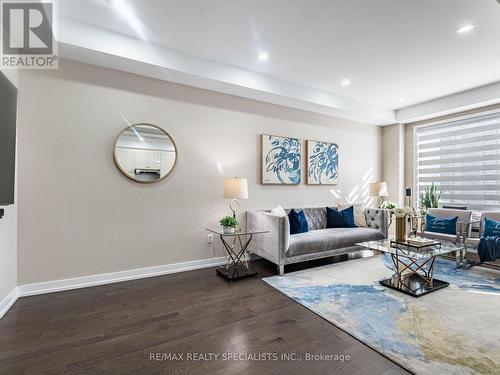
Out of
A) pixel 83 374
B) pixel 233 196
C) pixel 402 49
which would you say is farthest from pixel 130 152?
pixel 402 49

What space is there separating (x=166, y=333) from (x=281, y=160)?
3.24 metres

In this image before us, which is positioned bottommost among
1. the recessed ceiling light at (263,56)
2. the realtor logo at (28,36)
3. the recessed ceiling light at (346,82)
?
the realtor logo at (28,36)

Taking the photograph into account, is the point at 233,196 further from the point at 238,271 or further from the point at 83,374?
the point at 83,374

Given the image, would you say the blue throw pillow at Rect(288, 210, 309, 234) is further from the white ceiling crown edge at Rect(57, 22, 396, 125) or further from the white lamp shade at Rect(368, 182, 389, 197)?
the white lamp shade at Rect(368, 182, 389, 197)

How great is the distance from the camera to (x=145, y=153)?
3.39 meters

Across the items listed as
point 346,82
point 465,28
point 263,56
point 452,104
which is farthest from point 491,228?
point 263,56

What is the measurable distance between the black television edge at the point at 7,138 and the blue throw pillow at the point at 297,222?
337cm

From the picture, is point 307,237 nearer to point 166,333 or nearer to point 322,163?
point 322,163

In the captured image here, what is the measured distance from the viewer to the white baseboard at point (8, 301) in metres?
2.33

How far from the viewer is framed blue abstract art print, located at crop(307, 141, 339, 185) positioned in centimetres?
488

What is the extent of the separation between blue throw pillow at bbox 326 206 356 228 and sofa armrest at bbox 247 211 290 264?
1.52 metres

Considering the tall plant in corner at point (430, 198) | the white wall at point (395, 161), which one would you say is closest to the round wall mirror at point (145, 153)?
the white wall at point (395, 161)

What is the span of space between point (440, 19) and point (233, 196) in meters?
3.02

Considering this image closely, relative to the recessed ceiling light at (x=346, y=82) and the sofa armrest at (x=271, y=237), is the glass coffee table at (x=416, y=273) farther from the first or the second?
the recessed ceiling light at (x=346, y=82)
